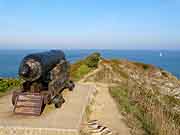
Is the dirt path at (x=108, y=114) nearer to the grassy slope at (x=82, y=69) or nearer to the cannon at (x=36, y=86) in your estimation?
the cannon at (x=36, y=86)

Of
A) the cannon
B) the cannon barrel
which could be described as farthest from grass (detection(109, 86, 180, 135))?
the cannon barrel

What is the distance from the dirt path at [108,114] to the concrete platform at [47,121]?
48 cm

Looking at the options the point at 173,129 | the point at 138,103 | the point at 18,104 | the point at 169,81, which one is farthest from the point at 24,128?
the point at 169,81

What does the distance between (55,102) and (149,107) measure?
9.66ft

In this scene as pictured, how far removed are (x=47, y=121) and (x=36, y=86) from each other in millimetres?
1415

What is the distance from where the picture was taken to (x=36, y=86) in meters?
8.84

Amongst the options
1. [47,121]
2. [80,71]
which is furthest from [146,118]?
[80,71]

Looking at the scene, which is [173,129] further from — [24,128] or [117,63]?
[117,63]

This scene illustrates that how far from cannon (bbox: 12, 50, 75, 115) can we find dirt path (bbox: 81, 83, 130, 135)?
1.21m

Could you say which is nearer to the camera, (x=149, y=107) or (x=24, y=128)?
(x=24, y=128)

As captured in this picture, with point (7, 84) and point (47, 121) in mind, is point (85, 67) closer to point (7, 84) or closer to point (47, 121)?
point (7, 84)

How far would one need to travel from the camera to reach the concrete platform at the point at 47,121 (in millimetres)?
7117

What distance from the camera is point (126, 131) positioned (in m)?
7.77

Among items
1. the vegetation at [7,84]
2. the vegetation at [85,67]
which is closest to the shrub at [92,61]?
the vegetation at [85,67]
